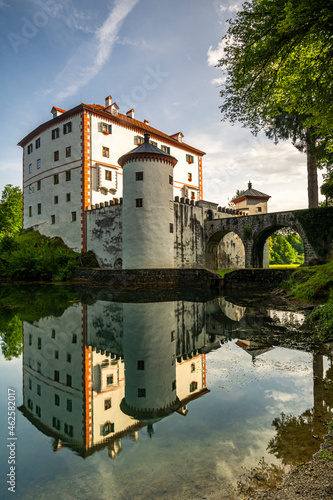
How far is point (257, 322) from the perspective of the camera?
30.3 feet

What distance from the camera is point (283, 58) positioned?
28.6 feet

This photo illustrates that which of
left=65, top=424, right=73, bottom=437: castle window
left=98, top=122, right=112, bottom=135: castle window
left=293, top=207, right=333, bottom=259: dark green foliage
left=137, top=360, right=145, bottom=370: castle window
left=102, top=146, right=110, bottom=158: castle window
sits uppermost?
left=98, top=122, right=112, bottom=135: castle window

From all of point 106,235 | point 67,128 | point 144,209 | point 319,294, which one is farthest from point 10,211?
point 319,294

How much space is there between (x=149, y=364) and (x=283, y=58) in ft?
30.1

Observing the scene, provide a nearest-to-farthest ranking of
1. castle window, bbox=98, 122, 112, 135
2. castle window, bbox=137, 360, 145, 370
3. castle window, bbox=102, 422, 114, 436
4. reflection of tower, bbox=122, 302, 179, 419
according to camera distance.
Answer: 1. castle window, bbox=102, 422, 114, 436
2. reflection of tower, bbox=122, 302, 179, 419
3. castle window, bbox=137, 360, 145, 370
4. castle window, bbox=98, 122, 112, 135

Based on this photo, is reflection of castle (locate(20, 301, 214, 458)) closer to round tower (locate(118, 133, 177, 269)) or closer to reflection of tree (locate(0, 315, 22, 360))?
reflection of tree (locate(0, 315, 22, 360))

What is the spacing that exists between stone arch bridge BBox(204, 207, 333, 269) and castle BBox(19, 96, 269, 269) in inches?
46.4

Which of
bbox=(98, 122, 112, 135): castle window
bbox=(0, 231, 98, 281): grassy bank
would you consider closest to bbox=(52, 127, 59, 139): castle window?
bbox=(98, 122, 112, 135): castle window

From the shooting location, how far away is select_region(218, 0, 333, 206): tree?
742 cm

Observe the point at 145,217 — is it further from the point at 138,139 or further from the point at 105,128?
the point at 138,139

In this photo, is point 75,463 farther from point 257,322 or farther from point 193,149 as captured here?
point 193,149

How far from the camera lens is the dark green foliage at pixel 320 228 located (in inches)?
902

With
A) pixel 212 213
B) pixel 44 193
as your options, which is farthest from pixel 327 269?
pixel 44 193

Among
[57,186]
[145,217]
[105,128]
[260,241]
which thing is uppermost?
[105,128]
